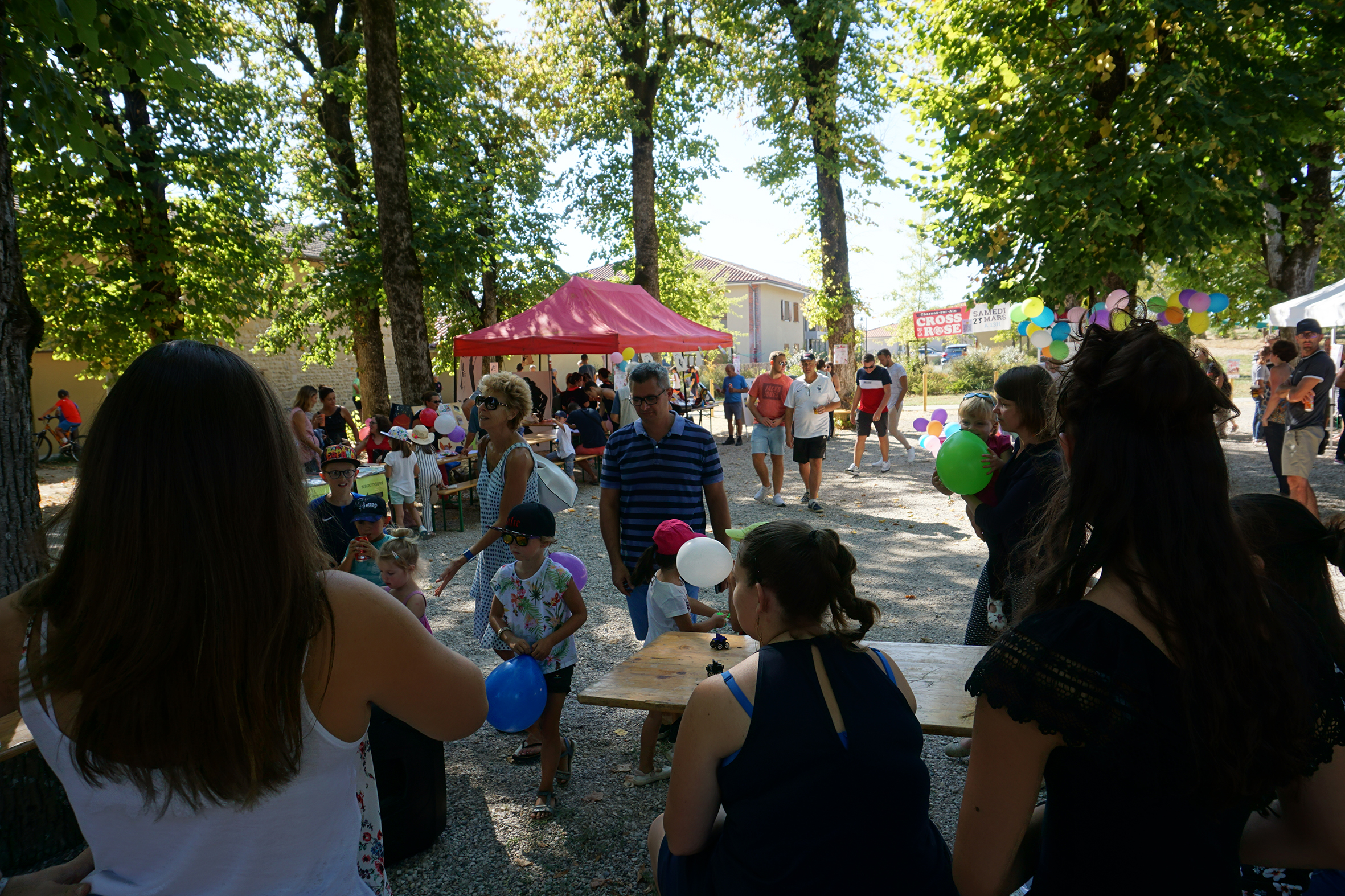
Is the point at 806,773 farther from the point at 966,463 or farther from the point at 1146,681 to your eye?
the point at 966,463

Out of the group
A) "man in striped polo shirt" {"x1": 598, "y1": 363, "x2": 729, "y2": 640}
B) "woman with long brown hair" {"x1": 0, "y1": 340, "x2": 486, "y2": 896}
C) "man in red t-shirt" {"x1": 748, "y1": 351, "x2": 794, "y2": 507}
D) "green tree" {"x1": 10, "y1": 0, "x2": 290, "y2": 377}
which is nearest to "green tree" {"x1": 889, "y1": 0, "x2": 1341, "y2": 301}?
"man in red t-shirt" {"x1": 748, "y1": 351, "x2": 794, "y2": 507}

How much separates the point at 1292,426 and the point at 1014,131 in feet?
13.1

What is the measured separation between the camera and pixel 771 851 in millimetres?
1694

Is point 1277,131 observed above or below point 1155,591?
above

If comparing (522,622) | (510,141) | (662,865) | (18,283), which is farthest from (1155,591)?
(510,141)

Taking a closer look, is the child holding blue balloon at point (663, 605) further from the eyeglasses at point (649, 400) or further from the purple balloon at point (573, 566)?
the eyeglasses at point (649, 400)

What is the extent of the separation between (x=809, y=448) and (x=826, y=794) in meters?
7.74

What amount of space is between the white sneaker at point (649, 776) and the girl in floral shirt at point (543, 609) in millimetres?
397

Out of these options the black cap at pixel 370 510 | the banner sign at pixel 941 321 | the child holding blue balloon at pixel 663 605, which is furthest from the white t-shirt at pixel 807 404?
the banner sign at pixel 941 321

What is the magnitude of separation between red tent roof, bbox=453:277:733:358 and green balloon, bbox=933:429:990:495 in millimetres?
7884

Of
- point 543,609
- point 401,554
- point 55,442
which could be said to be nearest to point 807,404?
point 543,609

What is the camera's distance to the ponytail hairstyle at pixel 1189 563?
3.64ft

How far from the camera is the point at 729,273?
169ft

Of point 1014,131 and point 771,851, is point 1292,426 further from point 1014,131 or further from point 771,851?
point 771,851
